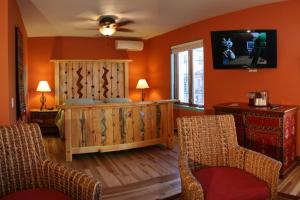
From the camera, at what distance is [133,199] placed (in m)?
2.78

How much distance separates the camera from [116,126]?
4312 millimetres

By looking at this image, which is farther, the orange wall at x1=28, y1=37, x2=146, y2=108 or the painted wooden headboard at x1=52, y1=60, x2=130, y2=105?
the painted wooden headboard at x1=52, y1=60, x2=130, y2=105

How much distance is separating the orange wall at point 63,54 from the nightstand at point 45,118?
0.54 metres

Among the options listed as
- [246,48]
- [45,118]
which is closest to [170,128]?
[246,48]

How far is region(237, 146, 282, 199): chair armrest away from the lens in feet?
6.72

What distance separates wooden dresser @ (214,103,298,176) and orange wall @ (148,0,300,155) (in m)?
0.34

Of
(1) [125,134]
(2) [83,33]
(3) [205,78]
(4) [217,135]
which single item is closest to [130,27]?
(2) [83,33]

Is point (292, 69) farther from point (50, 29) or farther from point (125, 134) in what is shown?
point (50, 29)

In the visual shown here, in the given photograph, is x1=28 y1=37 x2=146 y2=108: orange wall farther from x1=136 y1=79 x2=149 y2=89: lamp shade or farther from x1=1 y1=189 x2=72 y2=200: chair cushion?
x1=1 y1=189 x2=72 y2=200: chair cushion

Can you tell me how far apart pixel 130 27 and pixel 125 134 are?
234 centimetres

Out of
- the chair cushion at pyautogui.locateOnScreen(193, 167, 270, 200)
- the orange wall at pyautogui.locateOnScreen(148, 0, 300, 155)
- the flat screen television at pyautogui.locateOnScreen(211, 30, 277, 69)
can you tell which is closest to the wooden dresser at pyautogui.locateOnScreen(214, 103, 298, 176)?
the orange wall at pyautogui.locateOnScreen(148, 0, 300, 155)

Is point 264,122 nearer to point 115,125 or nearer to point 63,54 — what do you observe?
point 115,125

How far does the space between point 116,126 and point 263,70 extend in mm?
2401

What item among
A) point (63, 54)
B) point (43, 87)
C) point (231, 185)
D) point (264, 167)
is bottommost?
point (231, 185)
